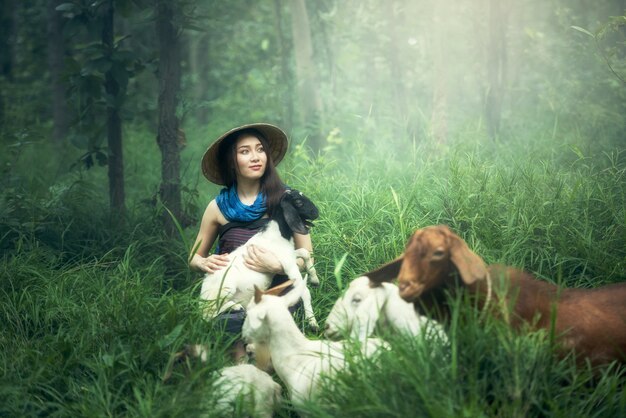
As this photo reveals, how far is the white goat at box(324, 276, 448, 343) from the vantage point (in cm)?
280

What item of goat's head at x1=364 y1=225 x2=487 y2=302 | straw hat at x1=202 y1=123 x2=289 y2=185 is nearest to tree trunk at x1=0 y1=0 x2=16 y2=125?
straw hat at x1=202 y1=123 x2=289 y2=185

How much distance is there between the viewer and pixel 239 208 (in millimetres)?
3771

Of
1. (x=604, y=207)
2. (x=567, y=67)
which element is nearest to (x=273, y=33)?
(x=567, y=67)

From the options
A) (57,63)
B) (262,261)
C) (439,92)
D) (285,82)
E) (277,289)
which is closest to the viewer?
(277,289)

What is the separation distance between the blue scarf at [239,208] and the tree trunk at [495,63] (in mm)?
4506

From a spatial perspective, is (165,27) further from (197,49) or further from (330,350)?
(197,49)

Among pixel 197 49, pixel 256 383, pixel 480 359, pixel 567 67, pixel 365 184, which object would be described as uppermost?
pixel 197 49

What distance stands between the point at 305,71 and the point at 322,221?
140 inches

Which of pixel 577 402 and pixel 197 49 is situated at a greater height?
pixel 197 49

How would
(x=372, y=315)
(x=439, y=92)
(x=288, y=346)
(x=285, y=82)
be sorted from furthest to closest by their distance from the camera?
(x=285, y=82)
(x=439, y=92)
(x=288, y=346)
(x=372, y=315)

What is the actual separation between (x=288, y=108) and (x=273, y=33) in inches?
157

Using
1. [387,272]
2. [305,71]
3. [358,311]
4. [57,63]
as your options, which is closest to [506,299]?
[387,272]

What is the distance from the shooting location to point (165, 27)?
5.13m

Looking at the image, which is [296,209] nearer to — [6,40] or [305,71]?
[305,71]
